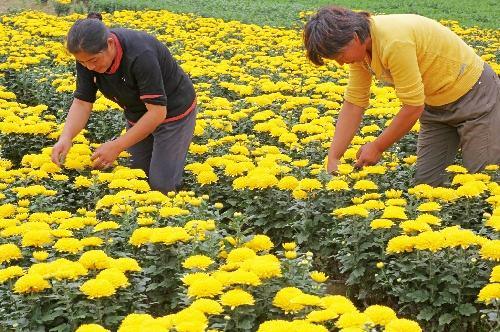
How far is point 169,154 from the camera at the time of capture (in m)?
5.48

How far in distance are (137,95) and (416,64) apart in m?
1.98

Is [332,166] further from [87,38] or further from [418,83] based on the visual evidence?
[87,38]

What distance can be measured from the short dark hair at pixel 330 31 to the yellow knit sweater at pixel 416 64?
0.16 m

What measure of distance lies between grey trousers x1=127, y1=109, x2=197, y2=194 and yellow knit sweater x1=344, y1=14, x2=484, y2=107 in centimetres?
133

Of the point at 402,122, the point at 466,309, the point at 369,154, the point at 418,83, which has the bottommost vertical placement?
the point at 466,309

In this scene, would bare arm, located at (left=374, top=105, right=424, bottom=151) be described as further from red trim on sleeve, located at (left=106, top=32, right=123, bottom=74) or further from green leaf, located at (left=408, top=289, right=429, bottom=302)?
red trim on sleeve, located at (left=106, top=32, right=123, bottom=74)

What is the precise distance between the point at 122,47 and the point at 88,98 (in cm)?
57

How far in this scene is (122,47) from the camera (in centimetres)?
496

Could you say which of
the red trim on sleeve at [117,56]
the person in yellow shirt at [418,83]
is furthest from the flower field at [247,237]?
the red trim on sleeve at [117,56]

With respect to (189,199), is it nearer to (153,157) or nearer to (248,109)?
(153,157)

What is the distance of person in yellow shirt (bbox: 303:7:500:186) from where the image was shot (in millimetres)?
4152

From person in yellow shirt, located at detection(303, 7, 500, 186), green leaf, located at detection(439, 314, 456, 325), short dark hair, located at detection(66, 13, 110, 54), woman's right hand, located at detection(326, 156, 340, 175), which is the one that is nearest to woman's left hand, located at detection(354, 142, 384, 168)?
person in yellow shirt, located at detection(303, 7, 500, 186)

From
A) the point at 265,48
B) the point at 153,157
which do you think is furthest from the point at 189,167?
the point at 265,48

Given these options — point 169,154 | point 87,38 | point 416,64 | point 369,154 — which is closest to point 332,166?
point 369,154
